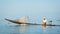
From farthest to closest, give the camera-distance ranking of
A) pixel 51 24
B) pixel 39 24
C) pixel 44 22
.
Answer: pixel 39 24 → pixel 51 24 → pixel 44 22

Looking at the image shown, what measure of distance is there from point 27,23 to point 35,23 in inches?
34.6

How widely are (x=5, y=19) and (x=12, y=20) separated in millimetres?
882

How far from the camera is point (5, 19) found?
19.5 metres

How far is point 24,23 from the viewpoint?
65.3ft

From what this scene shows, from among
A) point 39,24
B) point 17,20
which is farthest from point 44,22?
point 17,20

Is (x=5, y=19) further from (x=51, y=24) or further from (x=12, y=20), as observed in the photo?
(x=51, y=24)

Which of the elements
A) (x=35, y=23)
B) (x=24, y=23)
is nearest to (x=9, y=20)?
(x=24, y=23)

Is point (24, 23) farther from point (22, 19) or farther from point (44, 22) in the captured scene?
point (44, 22)

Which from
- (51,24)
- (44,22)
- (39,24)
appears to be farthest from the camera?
(39,24)

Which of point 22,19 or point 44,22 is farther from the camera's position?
point 22,19

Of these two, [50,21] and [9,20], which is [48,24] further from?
[9,20]

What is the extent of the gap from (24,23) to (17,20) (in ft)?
2.87

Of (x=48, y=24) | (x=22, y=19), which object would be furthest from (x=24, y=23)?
(x=48, y=24)

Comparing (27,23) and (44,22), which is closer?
(44,22)
